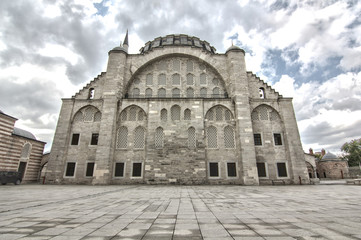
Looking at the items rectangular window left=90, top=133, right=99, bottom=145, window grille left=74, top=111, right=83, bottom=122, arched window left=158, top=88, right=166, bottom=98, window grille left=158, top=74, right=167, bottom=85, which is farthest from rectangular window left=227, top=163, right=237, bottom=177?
window grille left=74, top=111, right=83, bottom=122

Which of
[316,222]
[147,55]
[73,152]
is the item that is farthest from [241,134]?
[73,152]

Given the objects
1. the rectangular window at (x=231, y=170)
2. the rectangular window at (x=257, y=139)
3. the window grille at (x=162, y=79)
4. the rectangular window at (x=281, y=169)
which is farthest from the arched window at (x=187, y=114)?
the rectangular window at (x=281, y=169)

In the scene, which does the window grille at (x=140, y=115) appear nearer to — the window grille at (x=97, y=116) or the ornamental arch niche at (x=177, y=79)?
the ornamental arch niche at (x=177, y=79)

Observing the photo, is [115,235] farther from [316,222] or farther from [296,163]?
[296,163]

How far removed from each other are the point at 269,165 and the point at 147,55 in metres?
21.0

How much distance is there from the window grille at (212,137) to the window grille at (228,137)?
1.18 meters

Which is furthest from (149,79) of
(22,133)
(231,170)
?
(22,133)

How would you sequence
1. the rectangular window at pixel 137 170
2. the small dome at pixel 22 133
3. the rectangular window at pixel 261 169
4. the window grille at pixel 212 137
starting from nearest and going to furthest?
1. the rectangular window at pixel 137 170
2. the rectangular window at pixel 261 169
3. the window grille at pixel 212 137
4. the small dome at pixel 22 133

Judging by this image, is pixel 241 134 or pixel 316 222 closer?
pixel 316 222

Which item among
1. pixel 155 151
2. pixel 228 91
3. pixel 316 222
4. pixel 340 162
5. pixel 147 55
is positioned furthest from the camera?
pixel 340 162

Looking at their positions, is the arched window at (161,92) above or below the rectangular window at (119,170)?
above

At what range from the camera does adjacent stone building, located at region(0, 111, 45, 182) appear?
17227 mm

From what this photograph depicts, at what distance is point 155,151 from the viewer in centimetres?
1836

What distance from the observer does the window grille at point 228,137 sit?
63.3 feet
